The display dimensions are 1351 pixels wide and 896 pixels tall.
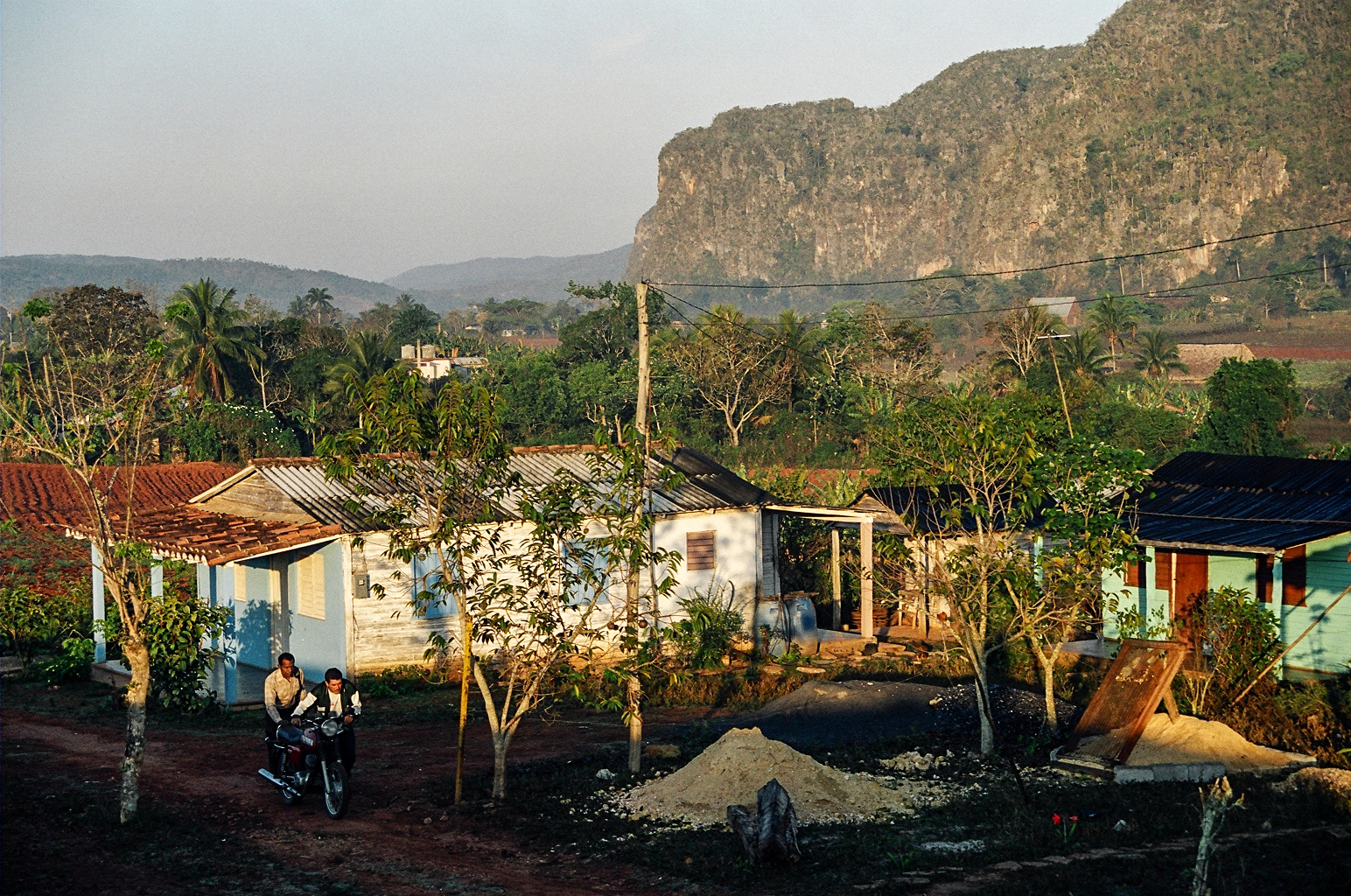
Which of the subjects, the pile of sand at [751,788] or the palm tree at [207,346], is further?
the palm tree at [207,346]

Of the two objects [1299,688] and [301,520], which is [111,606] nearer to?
[301,520]

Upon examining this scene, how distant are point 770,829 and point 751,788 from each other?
184 cm

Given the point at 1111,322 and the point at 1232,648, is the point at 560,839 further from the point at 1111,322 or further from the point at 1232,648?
the point at 1111,322

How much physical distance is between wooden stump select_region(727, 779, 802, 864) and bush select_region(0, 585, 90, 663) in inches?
660

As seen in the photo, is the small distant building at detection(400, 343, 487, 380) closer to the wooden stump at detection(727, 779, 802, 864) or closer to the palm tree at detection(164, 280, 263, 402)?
the palm tree at detection(164, 280, 263, 402)

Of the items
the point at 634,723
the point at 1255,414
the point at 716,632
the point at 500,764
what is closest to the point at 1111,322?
the point at 1255,414

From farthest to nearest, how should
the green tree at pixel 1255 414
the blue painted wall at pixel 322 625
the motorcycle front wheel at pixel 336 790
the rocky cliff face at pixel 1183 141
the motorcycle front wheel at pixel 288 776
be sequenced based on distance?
the rocky cliff face at pixel 1183 141, the green tree at pixel 1255 414, the blue painted wall at pixel 322 625, the motorcycle front wheel at pixel 288 776, the motorcycle front wheel at pixel 336 790

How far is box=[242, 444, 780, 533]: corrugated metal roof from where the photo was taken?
19938 mm

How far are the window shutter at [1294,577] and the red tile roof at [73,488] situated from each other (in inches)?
1173

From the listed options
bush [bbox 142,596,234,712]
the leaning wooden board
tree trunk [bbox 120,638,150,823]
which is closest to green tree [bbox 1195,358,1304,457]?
the leaning wooden board

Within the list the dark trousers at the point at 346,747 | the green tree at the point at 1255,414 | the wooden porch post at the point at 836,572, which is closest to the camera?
the dark trousers at the point at 346,747

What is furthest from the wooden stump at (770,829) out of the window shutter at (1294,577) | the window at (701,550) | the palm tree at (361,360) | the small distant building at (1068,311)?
the small distant building at (1068,311)

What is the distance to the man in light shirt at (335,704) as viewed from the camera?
11359mm

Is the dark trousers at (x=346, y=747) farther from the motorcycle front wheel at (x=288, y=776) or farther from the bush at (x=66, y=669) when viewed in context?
the bush at (x=66, y=669)
